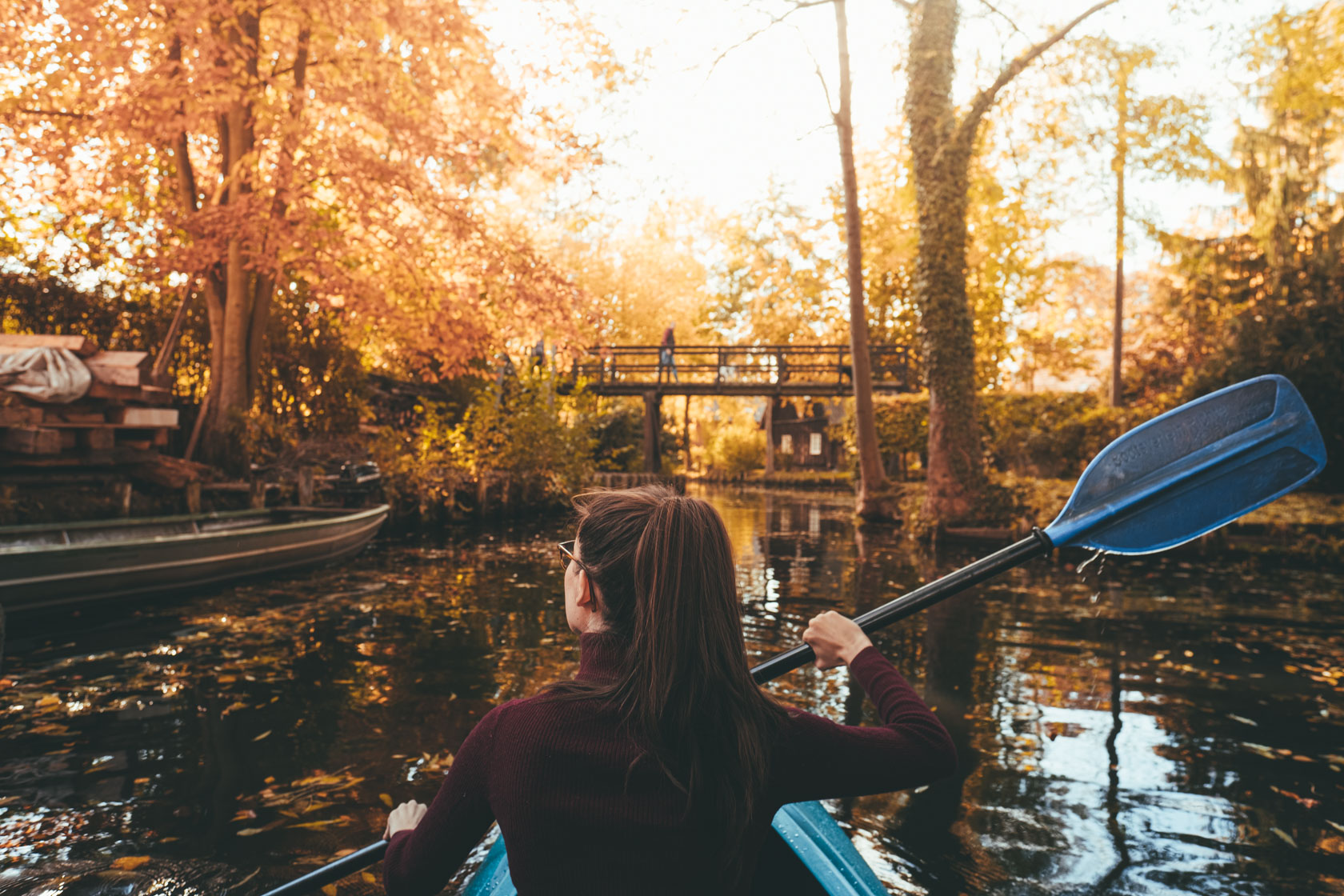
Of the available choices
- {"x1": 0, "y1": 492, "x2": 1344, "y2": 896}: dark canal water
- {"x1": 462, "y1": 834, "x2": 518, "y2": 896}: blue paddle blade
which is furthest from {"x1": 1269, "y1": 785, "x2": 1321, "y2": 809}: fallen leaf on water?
{"x1": 462, "y1": 834, "x2": 518, "y2": 896}: blue paddle blade

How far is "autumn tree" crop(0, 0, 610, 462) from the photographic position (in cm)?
910

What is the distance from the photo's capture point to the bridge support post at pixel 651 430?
96.6 ft

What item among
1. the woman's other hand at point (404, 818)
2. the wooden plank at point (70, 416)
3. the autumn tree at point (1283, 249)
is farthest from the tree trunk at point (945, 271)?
the woman's other hand at point (404, 818)

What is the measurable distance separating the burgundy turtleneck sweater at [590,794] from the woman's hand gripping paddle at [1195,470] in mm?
1273

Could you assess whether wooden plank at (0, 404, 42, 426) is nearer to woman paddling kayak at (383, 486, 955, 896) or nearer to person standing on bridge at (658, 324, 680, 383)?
woman paddling kayak at (383, 486, 955, 896)

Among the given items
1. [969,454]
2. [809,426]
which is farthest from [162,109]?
[809,426]

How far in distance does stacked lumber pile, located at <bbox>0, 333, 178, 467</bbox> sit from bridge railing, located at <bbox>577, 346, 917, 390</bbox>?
1833cm

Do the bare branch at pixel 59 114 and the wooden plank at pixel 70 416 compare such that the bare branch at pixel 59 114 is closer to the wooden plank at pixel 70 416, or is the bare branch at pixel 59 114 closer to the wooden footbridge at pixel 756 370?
the wooden plank at pixel 70 416

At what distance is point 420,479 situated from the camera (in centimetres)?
1481

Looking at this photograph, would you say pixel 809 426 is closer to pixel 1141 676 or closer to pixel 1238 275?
pixel 1238 275

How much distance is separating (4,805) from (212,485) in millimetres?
7139

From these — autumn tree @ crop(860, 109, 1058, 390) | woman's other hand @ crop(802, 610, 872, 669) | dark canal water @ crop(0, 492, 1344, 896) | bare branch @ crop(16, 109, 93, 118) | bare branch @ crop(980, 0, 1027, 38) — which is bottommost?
dark canal water @ crop(0, 492, 1344, 896)

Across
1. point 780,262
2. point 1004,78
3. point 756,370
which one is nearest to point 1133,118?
point 1004,78

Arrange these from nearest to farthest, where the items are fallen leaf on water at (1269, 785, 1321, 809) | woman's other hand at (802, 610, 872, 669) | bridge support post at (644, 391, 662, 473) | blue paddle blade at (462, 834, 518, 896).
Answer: woman's other hand at (802, 610, 872, 669)
blue paddle blade at (462, 834, 518, 896)
fallen leaf on water at (1269, 785, 1321, 809)
bridge support post at (644, 391, 662, 473)
